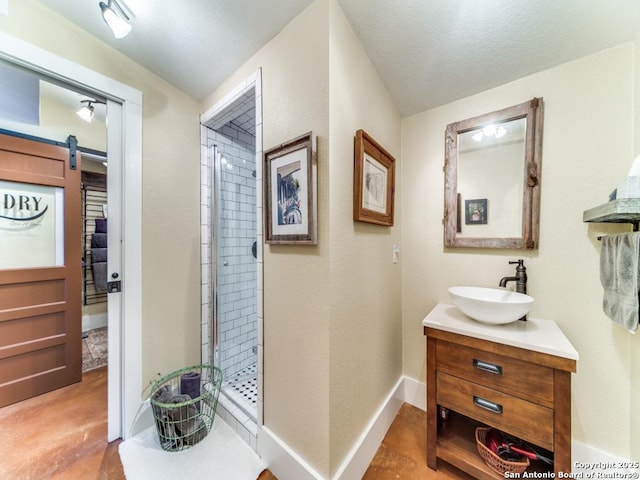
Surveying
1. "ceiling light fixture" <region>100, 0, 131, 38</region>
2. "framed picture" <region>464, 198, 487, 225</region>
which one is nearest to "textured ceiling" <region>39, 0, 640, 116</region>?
"ceiling light fixture" <region>100, 0, 131, 38</region>

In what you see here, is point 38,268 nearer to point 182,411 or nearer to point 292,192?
point 182,411

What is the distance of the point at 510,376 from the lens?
1.05m

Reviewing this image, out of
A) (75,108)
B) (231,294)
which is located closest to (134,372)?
(231,294)

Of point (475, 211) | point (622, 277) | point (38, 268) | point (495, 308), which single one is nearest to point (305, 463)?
point (495, 308)

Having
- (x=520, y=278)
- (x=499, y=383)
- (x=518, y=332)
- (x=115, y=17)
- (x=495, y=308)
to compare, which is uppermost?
(x=115, y=17)

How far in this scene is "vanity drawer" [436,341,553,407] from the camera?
3.24ft

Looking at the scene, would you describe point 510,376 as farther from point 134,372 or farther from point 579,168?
point 134,372

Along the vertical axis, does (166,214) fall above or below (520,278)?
above

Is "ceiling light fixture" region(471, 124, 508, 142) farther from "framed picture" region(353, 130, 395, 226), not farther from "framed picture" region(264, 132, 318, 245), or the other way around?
"framed picture" region(264, 132, 318, 245)

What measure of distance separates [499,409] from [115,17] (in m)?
2.49

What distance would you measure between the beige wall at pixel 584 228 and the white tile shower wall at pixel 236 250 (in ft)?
6.12

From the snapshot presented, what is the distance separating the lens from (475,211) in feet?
5.01

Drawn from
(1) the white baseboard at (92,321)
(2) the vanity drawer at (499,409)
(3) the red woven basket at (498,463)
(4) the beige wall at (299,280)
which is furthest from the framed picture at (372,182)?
(1) the white baseboard at (92,321)

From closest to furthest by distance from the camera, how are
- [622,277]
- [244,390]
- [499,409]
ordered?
[622,277], [499,409], [244,390]
